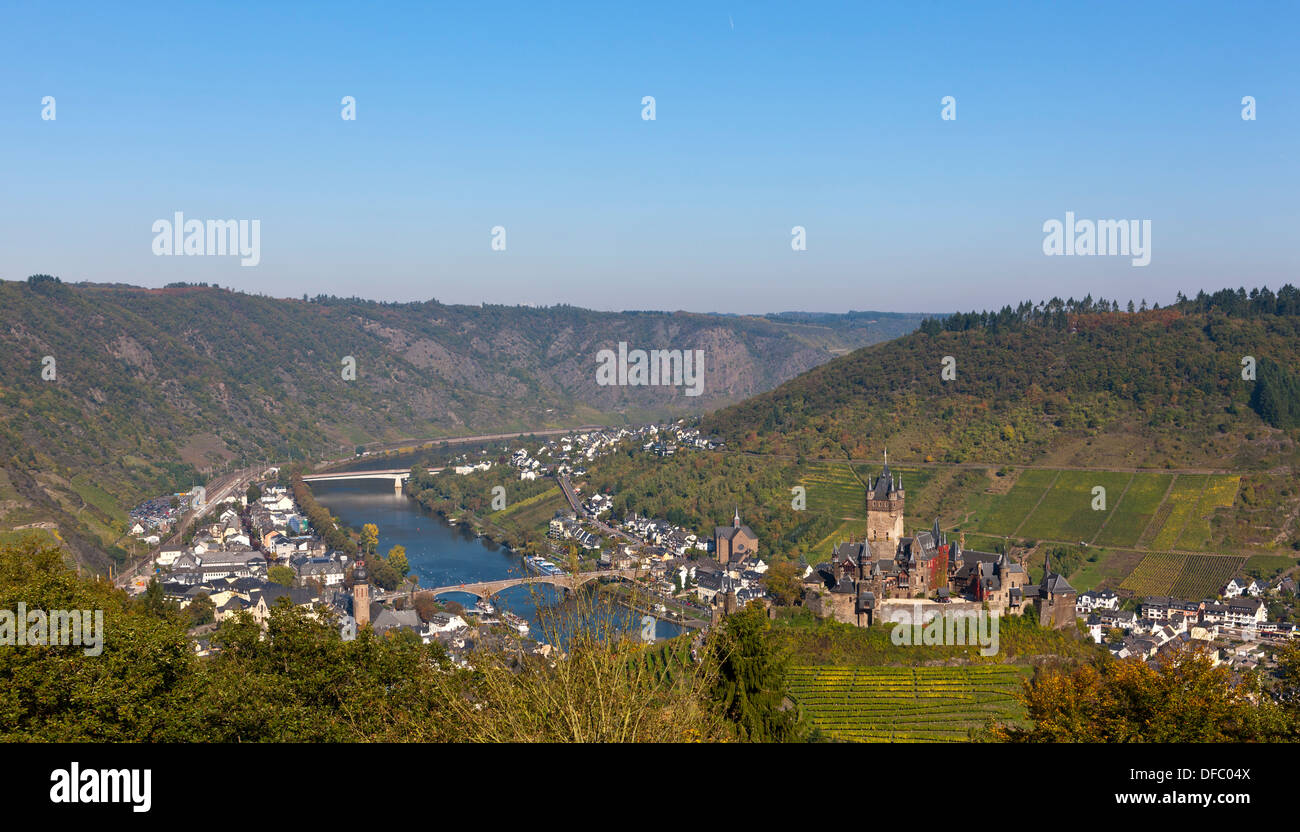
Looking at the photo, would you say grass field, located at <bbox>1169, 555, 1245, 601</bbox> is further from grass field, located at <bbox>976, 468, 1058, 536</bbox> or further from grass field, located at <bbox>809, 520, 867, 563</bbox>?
grass field, located at <bbox>809, 520, 867, 563</bbox>

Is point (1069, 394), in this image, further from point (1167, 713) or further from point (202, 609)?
point (1167, 713)

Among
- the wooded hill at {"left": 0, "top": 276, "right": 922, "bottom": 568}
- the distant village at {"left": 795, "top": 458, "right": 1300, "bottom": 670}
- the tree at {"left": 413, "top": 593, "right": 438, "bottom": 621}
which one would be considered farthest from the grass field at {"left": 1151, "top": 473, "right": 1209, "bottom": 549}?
the wooded hill at {"left": 0, "top": 276, "right": 922, "bottom": 568}

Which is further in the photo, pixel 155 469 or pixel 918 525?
pixel 155 469

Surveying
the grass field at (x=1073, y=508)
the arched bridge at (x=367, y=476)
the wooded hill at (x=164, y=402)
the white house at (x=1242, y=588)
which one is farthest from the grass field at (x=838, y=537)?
→ the arched bridge at (x=367, y=476)

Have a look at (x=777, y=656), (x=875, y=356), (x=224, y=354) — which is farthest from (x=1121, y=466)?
(x=224, y=354)
